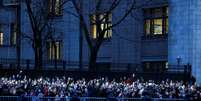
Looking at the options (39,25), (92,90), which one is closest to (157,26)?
(39,25)

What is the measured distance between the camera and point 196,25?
48906 mm

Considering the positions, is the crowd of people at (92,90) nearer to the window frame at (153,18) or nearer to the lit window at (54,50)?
the window frame at (153,18)

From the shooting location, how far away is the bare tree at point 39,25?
52406 mm

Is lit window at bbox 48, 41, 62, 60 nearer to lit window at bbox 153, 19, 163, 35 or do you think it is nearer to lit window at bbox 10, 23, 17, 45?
lit window at bbox 10, 23, 17, 45

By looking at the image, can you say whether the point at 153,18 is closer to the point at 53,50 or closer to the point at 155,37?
the point at 155,37

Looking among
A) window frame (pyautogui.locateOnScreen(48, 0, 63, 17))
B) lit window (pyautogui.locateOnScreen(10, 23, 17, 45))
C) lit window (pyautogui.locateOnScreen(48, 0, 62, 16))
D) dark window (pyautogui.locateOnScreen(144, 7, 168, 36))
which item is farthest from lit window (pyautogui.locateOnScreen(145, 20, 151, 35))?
lit window (pyautogui.locateOnScreen(10, 23, 17, 45))

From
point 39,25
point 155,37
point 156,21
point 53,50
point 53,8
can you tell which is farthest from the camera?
point 53,50

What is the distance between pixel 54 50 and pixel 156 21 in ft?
44.9

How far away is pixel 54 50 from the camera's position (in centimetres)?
6278

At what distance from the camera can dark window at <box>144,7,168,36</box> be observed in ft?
170

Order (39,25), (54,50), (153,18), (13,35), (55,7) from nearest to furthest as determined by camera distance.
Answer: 1. (153,18)
2. (39,25)
3. (55,7)
4. (54,50)
5. (13,35)

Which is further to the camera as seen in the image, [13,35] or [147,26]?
[13,35]

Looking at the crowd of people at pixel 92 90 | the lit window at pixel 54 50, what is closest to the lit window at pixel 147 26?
the lit window at pixel 54 50

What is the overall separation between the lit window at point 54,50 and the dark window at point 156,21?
39.1ft
